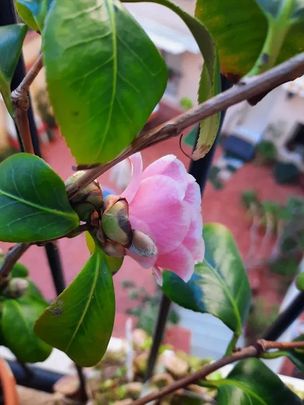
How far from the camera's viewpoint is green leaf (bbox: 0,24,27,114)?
280 millimetres

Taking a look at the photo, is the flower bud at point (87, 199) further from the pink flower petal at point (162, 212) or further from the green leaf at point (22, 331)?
the green leaf at point (22, 331)

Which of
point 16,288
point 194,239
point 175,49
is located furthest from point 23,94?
point 175,49

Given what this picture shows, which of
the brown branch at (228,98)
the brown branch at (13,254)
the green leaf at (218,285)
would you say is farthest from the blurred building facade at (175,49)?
the brown branch at (228,98)

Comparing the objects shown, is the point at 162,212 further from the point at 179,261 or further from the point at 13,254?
the point at 13,254

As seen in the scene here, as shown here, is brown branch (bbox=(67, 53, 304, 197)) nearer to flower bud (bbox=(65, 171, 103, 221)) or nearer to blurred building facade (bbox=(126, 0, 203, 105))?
flower bud (bbox=(65, 171, 103, 221))

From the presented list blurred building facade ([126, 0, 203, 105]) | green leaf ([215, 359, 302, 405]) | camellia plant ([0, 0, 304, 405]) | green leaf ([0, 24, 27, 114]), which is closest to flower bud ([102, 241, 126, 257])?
camellia plant ([0, 0, 304, 405])

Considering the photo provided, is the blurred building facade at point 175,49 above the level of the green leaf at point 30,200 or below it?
below

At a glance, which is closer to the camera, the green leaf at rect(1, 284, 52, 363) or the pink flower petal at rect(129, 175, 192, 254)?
the pink flower petal at rect(129, 175, 192, 254)

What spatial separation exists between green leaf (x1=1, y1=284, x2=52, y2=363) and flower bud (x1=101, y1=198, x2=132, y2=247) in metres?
0.25

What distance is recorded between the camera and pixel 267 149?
429 cm

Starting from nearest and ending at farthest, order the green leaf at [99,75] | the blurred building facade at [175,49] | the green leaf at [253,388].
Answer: the green leaf at [99,75] → the green leaf at [253,388] → the blurred building facade at [175,49]

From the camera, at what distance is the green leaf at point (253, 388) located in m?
0.43

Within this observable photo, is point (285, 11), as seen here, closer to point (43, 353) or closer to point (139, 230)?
point (139, 230)

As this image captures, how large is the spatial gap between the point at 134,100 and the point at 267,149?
4229 mm
